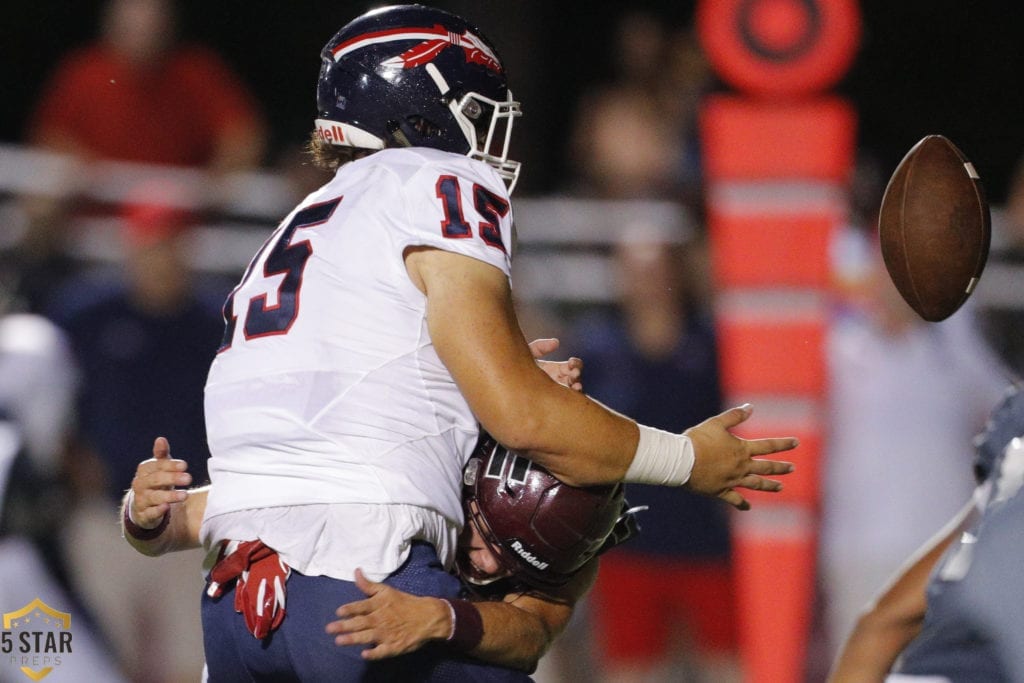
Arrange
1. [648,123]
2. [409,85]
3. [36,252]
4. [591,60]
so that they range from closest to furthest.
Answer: [409,85] → [36,252] → [648,123] → [591,60]

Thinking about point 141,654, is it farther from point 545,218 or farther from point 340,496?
point 340,496

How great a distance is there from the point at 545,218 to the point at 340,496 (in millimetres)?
4465

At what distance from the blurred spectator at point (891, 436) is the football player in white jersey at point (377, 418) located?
3.49 metres

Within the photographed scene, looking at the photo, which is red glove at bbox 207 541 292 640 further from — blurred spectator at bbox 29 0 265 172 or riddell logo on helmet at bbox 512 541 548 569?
blurred spectator at bbox 29 0 265 172

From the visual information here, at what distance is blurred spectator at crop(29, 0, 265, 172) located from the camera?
7152mm

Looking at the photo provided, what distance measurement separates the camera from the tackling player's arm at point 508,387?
2.62 metres

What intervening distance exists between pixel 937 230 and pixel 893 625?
855 millimetres

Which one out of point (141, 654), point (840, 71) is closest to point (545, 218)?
point (840, 71)

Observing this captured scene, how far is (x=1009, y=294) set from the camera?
262 inches

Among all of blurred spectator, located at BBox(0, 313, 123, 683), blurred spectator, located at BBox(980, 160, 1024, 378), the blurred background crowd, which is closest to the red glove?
blurred spectator, located at BBox(0, 313, 123, 683)

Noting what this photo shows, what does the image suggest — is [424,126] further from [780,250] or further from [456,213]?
[780,250]

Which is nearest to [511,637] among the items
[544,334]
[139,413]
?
[544,334]

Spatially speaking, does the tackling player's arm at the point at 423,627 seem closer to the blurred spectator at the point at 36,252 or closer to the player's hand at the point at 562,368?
the player's hand at the point at 562,368

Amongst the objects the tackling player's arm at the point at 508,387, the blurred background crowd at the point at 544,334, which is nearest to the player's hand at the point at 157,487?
the tackling player's arm at the point at 508,387
